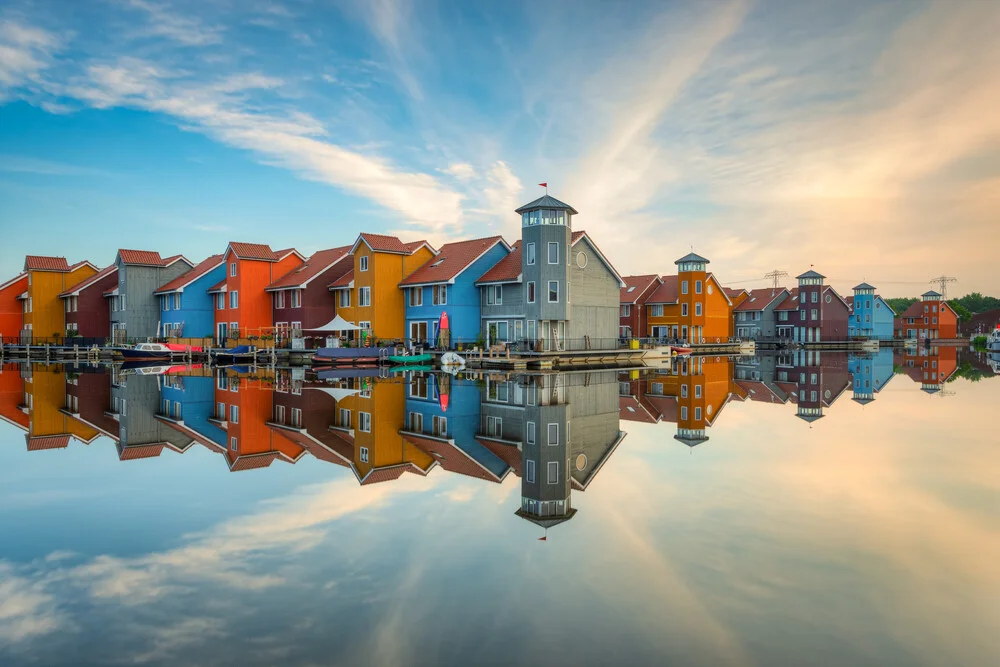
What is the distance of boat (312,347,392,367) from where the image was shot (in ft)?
145

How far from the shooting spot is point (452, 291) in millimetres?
47594

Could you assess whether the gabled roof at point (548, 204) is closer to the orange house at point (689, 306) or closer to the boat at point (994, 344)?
the orange house at point (689, 306)

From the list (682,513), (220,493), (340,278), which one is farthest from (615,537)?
(340,278)

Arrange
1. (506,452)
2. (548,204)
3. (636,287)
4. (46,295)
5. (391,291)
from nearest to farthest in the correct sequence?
(506,452) < (548,204) < (391,291) < (46,295) < (636,287)

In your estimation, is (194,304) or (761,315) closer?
(194,304)

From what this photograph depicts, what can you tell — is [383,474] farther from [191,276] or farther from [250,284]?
[191,276]

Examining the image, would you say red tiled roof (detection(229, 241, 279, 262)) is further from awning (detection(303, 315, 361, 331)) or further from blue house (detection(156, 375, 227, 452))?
blue house (detection(156, 375, 227, 452))

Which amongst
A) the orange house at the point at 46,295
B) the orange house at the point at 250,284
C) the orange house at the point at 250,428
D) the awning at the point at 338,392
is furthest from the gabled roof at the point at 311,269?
the orange house at the point at 46,295

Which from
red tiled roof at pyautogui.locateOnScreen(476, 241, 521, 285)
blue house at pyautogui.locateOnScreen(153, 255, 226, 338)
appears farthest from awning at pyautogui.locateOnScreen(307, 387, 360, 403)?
blue house at pyautogui.locateOnScreen(153, 255, 226, 338)

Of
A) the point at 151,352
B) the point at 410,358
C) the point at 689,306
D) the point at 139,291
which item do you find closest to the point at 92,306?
the point at 139,291

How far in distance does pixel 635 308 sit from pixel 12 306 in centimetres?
6577

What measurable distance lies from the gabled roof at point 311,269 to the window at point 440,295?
8.71 m

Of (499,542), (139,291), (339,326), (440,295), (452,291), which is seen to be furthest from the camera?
(139,291)

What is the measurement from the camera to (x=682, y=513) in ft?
32.1
